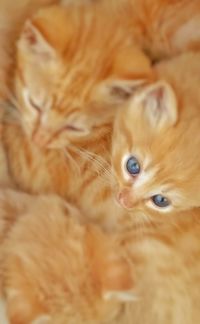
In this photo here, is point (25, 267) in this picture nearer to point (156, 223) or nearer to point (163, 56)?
point (156, 223)

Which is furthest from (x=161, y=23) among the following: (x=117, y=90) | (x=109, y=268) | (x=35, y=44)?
(x=109, y=268)

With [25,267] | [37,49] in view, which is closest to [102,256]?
[25,267]

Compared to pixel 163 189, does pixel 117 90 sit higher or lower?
higher

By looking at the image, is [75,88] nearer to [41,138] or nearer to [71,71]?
[71,71]

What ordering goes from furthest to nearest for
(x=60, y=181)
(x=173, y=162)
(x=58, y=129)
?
(x=60, y=181)
(x=58, y=129)
(x=173, y=162)

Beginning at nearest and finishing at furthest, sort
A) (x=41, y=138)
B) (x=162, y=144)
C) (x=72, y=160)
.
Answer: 1. (x=162, y=144)
2. (x=41, y=138)
3. (x=72, y=160)

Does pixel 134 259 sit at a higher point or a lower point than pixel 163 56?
lower
